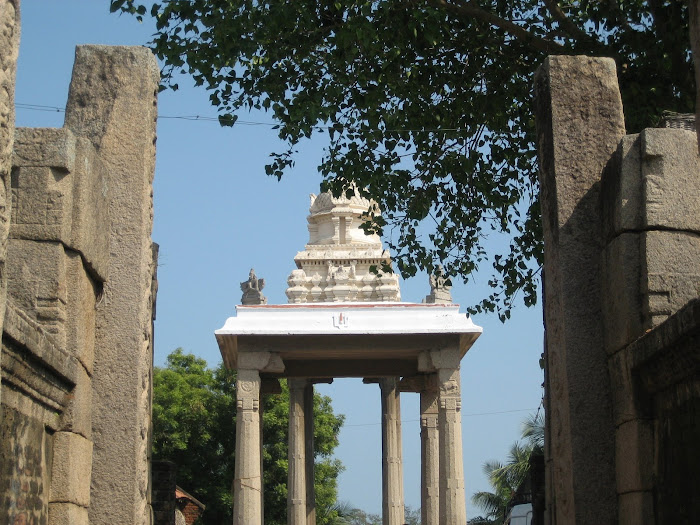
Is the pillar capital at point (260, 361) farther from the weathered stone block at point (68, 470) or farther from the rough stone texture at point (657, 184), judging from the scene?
the rough stone texture at point (657, 184)

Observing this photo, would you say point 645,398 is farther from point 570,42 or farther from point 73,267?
point 570,42

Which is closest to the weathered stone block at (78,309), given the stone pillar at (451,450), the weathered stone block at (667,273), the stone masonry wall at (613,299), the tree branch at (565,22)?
the stone masonry wall at (613,299)

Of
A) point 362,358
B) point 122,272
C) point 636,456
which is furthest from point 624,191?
point 362,358

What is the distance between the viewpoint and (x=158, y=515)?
12.2 m

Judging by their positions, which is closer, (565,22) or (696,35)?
(696,35)

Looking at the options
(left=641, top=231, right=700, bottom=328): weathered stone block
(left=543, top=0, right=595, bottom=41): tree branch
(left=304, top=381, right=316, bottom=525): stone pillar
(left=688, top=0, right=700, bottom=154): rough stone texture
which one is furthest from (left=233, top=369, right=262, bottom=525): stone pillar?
(left=688, top=0, right=700, bottom=154): rough stone texture

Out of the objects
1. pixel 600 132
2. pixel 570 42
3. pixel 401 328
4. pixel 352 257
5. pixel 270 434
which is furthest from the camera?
pixel 270 434

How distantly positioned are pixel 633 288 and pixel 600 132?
44.6 inches

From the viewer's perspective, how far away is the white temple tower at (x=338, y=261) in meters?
27.1

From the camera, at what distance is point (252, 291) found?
20.2 meters

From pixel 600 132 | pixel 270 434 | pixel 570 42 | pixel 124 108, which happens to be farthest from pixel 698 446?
pixel 270 434

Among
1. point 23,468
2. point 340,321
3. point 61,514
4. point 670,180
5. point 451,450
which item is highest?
point 340,321

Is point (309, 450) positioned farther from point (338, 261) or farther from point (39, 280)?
point (39, 280)

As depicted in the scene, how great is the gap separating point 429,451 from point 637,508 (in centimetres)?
1472
